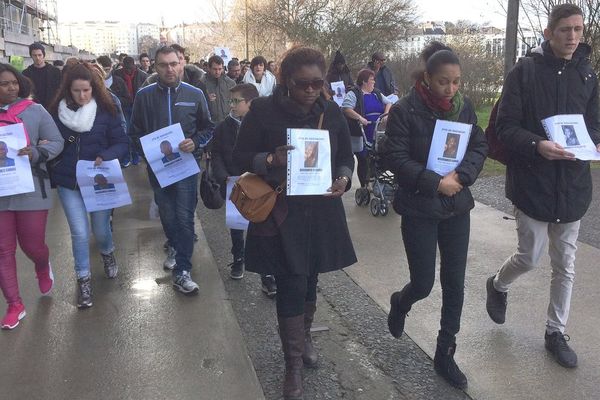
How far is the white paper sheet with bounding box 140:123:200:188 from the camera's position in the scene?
450cm

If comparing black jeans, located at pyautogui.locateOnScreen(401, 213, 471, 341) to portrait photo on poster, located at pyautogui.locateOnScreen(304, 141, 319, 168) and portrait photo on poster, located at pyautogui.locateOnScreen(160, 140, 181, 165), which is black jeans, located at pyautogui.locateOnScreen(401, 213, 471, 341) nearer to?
portrait photo on poster, located at pyautogui.locateOnScreen(304, 141, 319, 168)

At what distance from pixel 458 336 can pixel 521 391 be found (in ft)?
2.33

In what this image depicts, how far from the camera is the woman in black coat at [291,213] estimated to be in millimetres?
3035

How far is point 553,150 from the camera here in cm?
324

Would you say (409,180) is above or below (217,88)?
below

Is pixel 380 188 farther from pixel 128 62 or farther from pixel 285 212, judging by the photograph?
pixel 128 62

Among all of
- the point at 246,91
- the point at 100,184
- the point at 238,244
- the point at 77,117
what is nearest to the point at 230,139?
the point at 246,91

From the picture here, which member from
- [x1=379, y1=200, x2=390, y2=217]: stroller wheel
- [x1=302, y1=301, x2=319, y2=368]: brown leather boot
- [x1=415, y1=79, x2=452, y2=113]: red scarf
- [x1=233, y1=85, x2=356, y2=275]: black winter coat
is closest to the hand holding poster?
[x1=233, y1=85, x2=356, y2=275]: black winter coat

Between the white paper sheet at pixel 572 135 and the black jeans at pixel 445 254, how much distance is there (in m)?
0.73

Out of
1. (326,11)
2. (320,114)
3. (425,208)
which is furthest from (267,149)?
(326,11)

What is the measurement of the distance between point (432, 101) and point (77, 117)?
9.19 ft

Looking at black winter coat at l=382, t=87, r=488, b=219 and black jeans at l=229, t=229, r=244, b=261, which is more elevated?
black winter coat at l=382, t=87, r=488, b=219

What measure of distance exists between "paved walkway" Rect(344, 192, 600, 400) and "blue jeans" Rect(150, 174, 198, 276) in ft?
4.90

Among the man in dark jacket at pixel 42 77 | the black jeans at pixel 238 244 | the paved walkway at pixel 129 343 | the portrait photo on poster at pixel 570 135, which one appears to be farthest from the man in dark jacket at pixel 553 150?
the man in dark jacket at pixel 42 77
